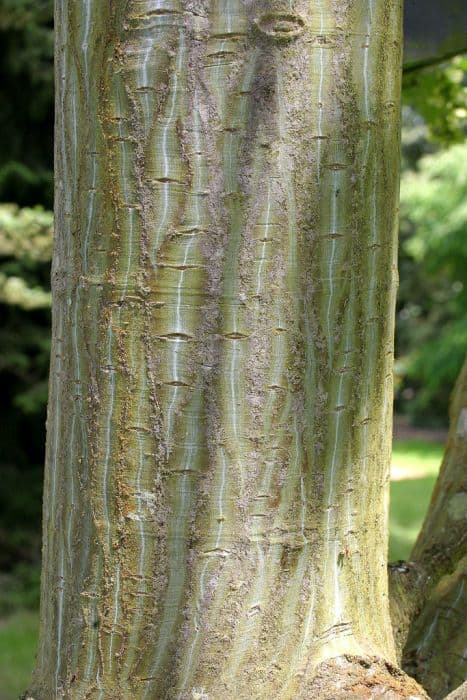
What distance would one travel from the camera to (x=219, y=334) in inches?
44.7

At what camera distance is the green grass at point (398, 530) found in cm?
589

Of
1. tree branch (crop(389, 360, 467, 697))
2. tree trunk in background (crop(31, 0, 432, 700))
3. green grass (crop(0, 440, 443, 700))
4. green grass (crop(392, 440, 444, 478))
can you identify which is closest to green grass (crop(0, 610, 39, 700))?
green grass (crop(0, 440, 443, 700))

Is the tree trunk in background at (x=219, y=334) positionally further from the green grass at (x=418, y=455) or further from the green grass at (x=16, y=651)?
the green grass at (x=418, y=455)

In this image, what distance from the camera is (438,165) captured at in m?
16.5

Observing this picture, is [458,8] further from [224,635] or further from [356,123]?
[224,635]

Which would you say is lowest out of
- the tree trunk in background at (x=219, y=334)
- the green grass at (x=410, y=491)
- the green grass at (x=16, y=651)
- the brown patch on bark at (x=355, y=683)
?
the green grass at (x=16, y=651)

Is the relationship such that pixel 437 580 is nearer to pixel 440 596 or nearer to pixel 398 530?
pixel 440 596

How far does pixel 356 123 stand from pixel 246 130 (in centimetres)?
16

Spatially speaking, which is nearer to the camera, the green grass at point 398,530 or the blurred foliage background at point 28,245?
the blurred foliage background at point 28,245

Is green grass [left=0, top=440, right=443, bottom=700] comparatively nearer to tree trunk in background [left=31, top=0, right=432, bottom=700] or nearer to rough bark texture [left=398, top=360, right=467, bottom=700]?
rough bark texture [left=398, top=360, right=467, bottom=700]

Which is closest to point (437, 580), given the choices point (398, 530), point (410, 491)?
point (398, 530)

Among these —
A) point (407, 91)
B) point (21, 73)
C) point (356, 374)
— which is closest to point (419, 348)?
point (21, 73)

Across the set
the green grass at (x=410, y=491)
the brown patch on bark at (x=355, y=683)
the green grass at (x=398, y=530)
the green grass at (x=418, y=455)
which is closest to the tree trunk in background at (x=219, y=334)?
the brown patch on bark at (x=355, y=683)

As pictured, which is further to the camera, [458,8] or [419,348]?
[419,348]
